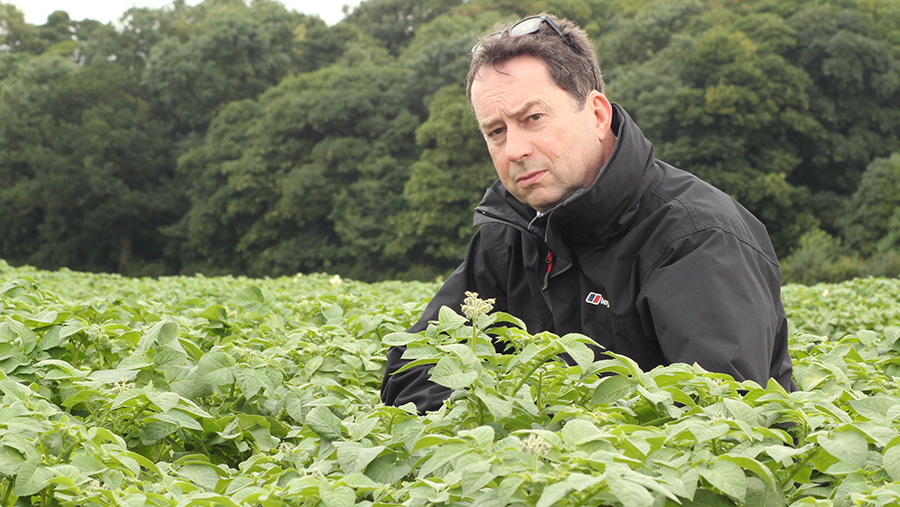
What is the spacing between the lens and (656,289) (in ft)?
8.66

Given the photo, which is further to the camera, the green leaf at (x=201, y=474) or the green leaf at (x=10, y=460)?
the green leaf at (x=201, y=474)

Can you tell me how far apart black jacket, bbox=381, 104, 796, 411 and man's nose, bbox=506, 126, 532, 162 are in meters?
0.23

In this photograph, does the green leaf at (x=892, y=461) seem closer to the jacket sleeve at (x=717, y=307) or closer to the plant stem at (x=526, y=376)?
the plant stem at (x=526, y=376)

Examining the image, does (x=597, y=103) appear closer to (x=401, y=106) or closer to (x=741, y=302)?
(x=741, y=302)

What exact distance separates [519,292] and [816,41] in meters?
36.4

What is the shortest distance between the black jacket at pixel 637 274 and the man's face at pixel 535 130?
13cm

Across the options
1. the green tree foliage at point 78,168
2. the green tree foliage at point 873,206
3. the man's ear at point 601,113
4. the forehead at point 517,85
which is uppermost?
the forehead at point 517,85

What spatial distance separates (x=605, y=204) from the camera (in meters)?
2.90

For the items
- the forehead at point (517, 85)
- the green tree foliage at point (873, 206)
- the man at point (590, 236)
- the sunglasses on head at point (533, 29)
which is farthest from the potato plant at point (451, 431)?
the green tree foliage at point (873, 206)

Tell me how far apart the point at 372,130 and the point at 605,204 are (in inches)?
1477

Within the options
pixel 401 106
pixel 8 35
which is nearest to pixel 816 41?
pixel 401 106

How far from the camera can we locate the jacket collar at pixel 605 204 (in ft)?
9.53

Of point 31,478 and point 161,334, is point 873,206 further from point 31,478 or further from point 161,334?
point 31,478

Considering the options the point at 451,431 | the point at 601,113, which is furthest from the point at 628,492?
the point at 601,113
